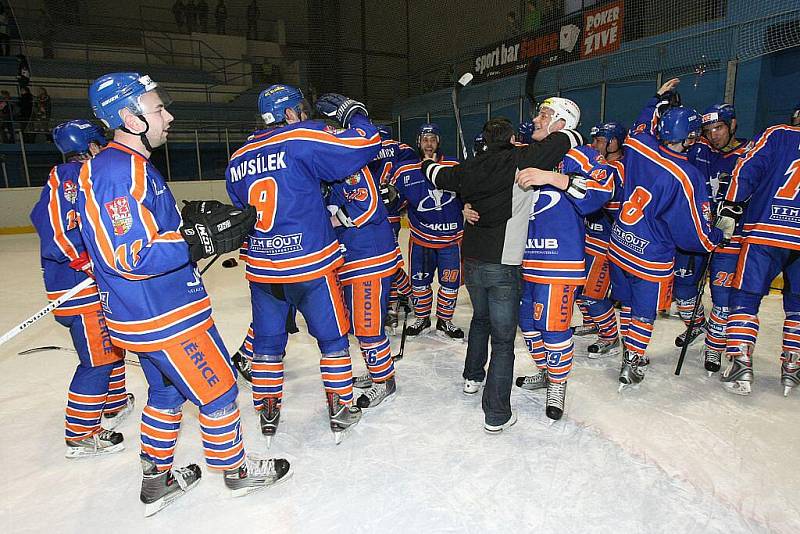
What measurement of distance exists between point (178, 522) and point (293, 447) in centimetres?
63

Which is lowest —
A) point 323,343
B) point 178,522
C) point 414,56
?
point 178,522

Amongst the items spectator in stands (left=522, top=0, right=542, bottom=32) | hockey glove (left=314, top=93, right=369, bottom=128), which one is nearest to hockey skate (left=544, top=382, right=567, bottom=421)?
hockey glove (left=314, top=93, right=369, bottom=128)

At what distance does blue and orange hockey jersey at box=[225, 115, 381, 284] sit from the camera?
7.24 feet

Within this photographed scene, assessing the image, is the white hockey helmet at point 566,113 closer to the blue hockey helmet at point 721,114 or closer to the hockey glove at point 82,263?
the blue hockey helmet at point 721,114

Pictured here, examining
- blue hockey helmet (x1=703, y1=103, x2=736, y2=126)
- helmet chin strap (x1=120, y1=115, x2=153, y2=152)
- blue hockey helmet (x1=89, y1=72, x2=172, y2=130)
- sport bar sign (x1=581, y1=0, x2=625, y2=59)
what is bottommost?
helmet chin strap (x1=120, y1=115, x2=153, y2=152)

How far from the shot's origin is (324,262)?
7.66 ft

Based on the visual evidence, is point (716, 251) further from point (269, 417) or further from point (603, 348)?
point (269, 417)

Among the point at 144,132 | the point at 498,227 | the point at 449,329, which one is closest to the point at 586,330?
the point at 449,329

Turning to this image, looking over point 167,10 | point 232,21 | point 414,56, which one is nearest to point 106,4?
point 167,10

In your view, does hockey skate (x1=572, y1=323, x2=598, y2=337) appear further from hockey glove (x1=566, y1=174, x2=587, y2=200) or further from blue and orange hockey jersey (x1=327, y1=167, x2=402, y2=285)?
hockey glove (x1=566, y1=174, x2=587, y2=200)

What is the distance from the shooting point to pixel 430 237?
4035mm

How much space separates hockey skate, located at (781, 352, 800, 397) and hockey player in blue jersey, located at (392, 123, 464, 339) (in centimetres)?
201

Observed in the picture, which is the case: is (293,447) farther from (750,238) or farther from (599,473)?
(750,238)

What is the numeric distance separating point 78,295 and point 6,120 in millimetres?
11416
